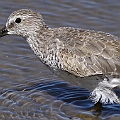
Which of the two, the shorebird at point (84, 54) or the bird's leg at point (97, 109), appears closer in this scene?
the shorebird at point (84, 54)

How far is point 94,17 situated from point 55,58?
3.85 m

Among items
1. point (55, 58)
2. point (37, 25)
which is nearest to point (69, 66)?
point (55, 58)

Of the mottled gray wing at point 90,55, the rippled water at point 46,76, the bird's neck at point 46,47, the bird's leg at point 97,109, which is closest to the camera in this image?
the mottled gray wing at point 90,55

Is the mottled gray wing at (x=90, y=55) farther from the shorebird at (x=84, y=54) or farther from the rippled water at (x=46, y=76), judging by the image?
the rippled water at (x=46, y=76)

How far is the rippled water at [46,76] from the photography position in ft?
37.7

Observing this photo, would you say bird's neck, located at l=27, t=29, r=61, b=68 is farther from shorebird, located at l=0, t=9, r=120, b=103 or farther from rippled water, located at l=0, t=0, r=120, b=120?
rippled water, located at l=0, t=0, r=120, b=120

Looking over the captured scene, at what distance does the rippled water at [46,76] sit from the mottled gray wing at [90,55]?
114 cm

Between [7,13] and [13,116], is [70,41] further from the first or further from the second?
[7,13]

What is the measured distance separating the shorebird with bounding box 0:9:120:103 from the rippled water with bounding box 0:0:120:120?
25.7 inches

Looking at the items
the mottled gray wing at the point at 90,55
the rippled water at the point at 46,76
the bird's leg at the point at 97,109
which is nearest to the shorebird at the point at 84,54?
the mottled gray wing at the point at 90,55

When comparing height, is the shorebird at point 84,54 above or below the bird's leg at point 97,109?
above

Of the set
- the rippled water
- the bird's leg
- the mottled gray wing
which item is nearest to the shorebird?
the mottled gray wing

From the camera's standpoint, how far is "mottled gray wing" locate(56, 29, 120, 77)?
424 inches

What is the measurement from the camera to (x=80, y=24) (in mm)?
14203
